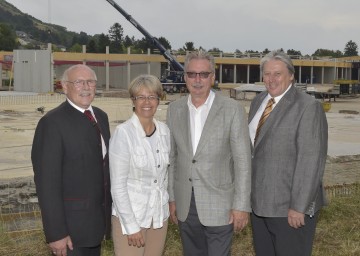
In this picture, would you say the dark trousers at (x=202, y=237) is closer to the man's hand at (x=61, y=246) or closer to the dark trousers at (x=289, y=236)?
the dark trousers at (x=289, y=236)

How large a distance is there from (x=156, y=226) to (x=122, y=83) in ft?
177

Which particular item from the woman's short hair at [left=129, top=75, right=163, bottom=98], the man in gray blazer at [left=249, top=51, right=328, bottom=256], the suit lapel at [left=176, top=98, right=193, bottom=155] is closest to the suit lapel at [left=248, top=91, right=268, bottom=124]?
the man in gray blazer at [left=249, top=51, right=328, bottom=256]

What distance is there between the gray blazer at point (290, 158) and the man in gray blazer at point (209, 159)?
0.57ft

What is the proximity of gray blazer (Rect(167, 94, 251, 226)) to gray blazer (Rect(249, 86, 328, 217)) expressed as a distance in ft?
0.56

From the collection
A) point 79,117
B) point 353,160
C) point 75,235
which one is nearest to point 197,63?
point 79,117

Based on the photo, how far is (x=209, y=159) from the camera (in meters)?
3.38

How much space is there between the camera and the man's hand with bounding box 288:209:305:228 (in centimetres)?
337

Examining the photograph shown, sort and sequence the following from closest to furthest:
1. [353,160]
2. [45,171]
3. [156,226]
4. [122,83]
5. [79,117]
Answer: [45,171] < [79,117] < [156,226] < [353,160] < [122,83]

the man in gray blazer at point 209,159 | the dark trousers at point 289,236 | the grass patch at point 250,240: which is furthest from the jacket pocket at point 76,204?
the grass patch at point 250,240

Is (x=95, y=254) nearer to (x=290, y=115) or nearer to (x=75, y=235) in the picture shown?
(x=75, y=235)

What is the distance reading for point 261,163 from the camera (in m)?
3.49

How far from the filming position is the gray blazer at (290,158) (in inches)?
131

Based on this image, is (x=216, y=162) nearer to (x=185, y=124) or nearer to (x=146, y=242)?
(x=185, y=124)

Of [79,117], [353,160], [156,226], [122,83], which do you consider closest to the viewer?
[79,117]
